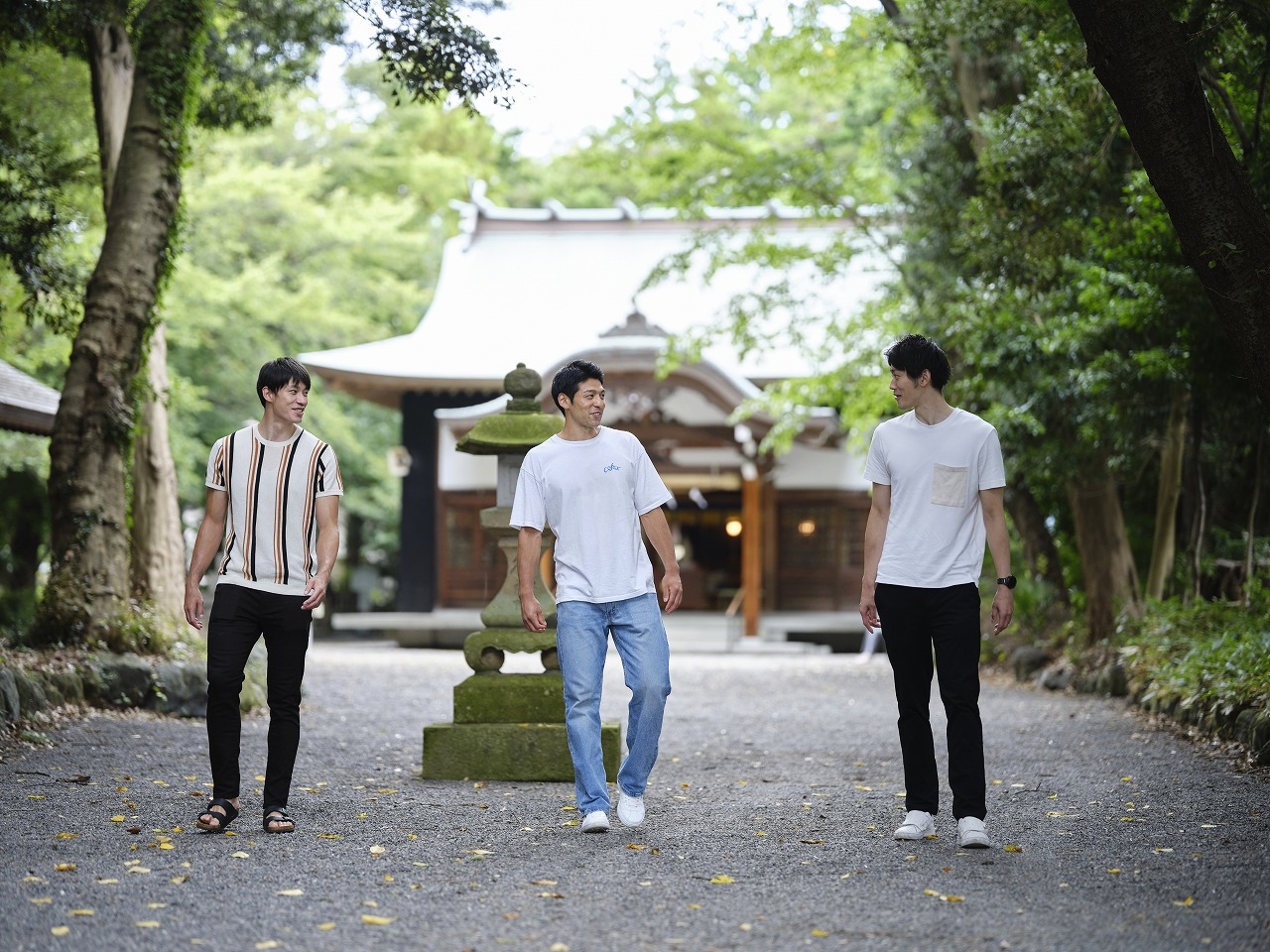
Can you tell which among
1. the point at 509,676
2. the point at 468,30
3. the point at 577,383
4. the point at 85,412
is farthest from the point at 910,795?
the point at 85,412

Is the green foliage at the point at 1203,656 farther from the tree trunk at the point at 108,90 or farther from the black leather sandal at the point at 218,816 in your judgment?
the tree trunk at the point at 108,90

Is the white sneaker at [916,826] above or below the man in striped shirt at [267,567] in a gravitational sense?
below

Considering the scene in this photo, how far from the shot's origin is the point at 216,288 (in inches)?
721

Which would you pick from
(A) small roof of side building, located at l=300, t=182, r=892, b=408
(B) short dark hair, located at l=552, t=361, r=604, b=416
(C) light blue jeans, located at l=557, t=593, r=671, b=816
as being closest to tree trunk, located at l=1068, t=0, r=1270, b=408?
(B) short dark hair, located at l=552, t=361, r=604, b=416

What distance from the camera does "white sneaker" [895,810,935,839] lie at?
4.81m

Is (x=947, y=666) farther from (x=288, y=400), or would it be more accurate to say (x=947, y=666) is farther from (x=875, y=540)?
(x=288, y=400)

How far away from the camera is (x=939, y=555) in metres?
4.69

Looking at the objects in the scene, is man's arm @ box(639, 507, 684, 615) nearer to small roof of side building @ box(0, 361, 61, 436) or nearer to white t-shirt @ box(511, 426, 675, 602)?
white t-shirt @ box(511, 426, 675, 602)

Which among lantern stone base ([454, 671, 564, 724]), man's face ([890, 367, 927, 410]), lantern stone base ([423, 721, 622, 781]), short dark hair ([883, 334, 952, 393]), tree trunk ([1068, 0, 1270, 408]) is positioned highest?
tree trunk ([1068, 0, 1270, 408])

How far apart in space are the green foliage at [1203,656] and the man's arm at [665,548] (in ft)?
12.2

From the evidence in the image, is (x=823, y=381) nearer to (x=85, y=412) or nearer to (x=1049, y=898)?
(x=85, y=412)

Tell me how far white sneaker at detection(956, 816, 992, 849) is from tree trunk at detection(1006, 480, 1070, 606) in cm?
1061

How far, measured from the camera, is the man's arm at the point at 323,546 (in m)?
4.95

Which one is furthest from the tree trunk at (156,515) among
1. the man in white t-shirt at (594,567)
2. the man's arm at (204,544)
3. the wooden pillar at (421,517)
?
the wooden pillar at (421,517)
